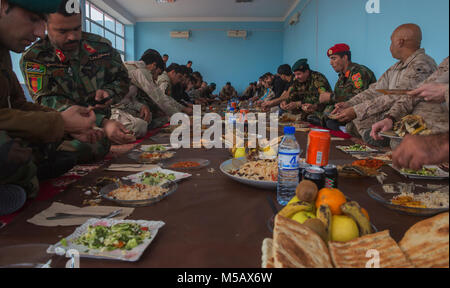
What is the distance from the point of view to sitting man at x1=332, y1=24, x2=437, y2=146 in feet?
7.82

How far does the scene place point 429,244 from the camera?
1.98 feet

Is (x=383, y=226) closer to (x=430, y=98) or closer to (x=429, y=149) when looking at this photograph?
(x=429, y=149)

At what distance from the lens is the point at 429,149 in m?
0.63

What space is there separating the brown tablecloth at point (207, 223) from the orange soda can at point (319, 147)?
0.74 feet

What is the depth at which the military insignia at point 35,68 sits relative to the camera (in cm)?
217

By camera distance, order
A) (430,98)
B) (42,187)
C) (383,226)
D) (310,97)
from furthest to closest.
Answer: (310,97) → (42,187) → (430,98) → (383,226)

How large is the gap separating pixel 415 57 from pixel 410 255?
233 cm

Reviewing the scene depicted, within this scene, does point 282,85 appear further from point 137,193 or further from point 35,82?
point 137,193

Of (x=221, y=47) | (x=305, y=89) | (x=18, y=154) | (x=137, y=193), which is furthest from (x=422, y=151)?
(x=221, y=47)

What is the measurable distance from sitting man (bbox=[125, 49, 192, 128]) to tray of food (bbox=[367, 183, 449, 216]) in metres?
3.28

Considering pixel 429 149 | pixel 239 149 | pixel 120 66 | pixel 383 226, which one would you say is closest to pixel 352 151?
pixel 239 149

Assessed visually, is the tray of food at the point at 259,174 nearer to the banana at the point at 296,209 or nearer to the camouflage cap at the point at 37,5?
the banana at the point at 296,209

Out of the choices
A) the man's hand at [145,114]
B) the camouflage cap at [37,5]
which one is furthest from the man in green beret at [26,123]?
the man's hand at [145,114]

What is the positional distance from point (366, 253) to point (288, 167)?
41 cm
